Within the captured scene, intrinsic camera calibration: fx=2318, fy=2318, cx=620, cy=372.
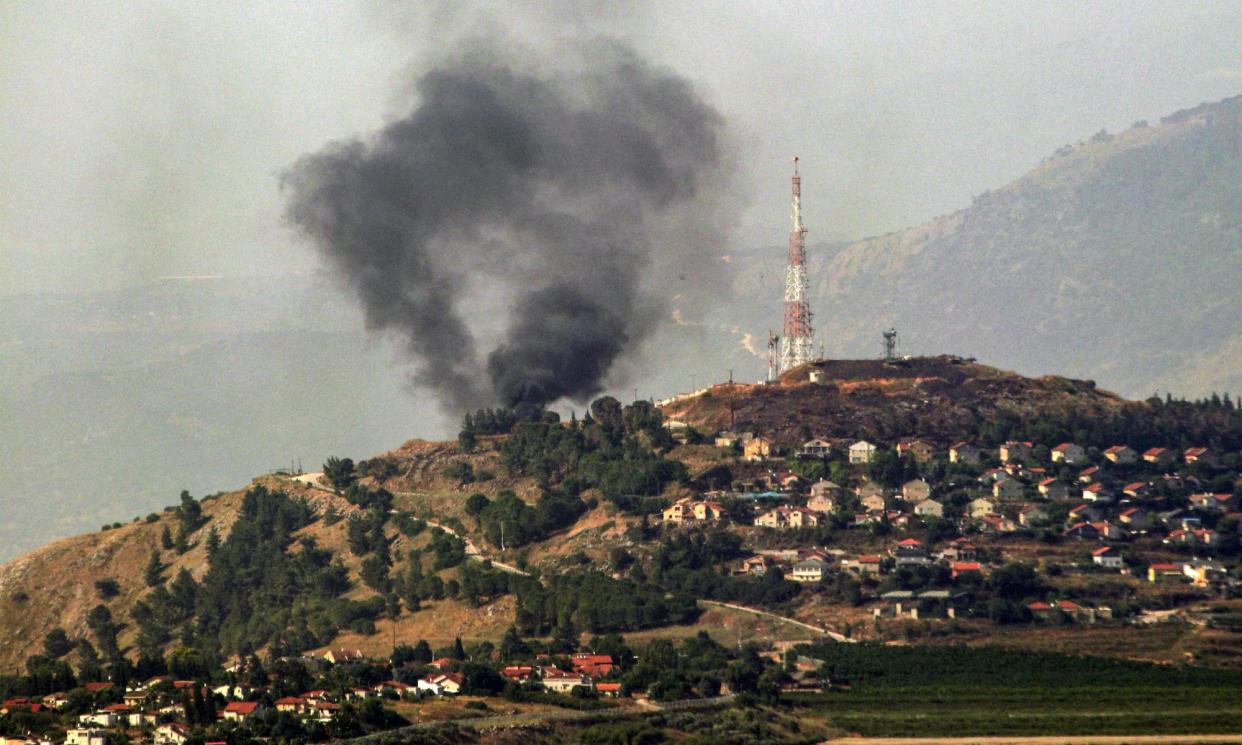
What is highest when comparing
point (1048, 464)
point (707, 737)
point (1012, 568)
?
point (1048, 464)

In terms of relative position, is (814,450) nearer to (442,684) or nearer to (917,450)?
(917,450)

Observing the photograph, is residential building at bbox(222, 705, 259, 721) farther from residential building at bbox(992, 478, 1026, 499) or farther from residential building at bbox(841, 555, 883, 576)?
residential building at bbox(992, 478, 1026, 499)

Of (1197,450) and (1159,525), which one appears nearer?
(1159,525)

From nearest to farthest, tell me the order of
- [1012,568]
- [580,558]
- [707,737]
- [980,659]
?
[707,737] < [980,659] < [1012,568] < [580,558]

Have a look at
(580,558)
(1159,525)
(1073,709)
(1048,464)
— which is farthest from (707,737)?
(1048,464)

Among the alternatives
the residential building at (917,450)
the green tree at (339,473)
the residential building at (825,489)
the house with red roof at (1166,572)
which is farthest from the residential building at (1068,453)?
the green tree at (339,473)

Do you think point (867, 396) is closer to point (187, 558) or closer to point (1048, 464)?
point (1048, 464)

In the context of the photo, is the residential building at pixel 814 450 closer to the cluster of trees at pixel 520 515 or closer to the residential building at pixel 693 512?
the residential building at pixel 693 512

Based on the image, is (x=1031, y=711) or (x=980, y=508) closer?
(x=1031, y=711)

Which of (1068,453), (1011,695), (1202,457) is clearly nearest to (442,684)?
(1011,695)
